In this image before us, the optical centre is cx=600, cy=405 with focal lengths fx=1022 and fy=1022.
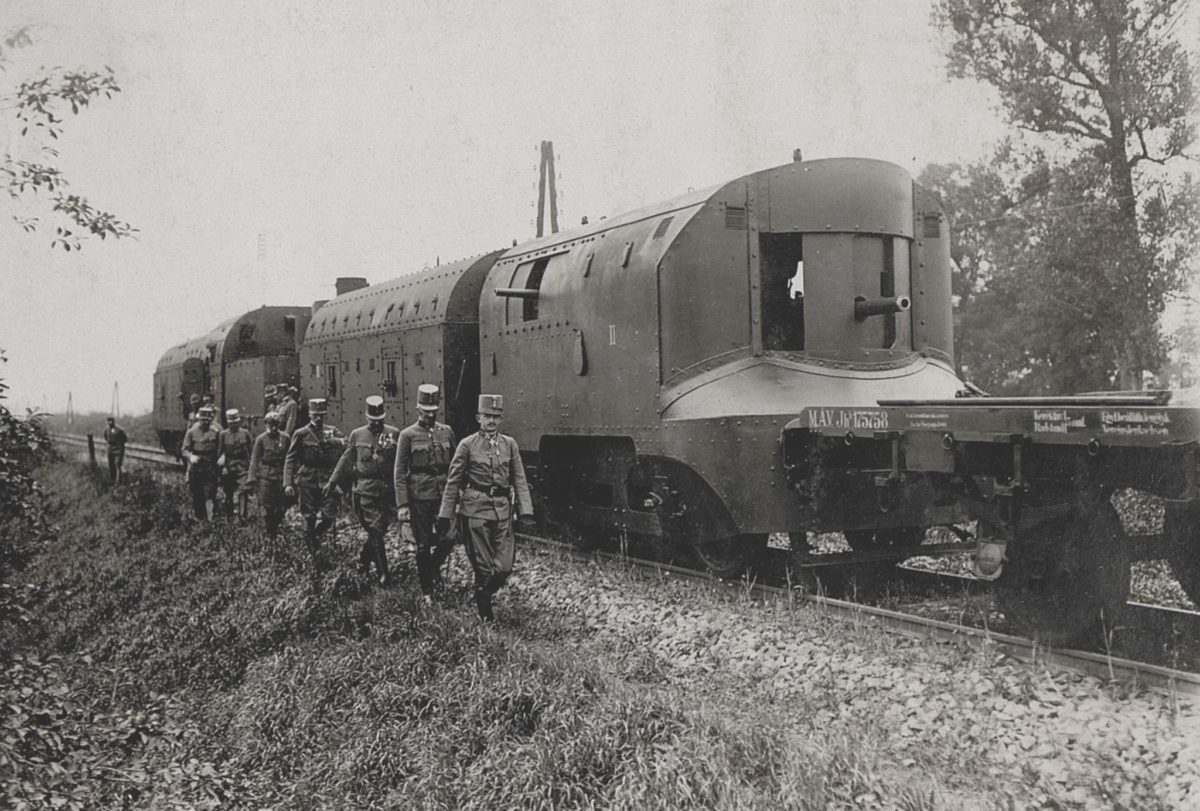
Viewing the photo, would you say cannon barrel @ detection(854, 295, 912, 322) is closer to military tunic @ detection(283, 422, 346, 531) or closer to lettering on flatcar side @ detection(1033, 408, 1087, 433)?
lettering on flatcar side @ detection(1033, 408, 1087, 433)

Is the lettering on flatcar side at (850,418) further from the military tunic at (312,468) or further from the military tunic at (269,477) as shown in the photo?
the military tunic at (269,477)

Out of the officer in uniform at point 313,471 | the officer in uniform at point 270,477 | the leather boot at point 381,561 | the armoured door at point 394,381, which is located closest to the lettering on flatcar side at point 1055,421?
the leather boot at point 381,561

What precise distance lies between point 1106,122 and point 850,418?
537 inches

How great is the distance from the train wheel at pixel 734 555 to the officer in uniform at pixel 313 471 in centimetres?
424

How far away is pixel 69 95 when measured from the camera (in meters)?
5.76

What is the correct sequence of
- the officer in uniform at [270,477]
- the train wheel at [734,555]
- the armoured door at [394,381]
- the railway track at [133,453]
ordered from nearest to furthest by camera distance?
the train wheel at [734,555] < the officer in uniform at [270,477] < the armoured door at [394,381] < the railway track at [133,453]

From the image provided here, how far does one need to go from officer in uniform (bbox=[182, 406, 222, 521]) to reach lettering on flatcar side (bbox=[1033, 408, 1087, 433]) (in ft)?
36.9

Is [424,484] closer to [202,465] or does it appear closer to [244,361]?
[202,465]

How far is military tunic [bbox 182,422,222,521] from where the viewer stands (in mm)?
13727

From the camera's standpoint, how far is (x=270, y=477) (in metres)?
11.9

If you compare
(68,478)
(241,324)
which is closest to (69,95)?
(241,324)


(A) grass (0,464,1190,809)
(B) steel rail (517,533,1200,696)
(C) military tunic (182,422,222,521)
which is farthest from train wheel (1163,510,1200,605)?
(C) military tunic (182,422,222,521)

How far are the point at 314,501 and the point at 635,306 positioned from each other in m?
4.35

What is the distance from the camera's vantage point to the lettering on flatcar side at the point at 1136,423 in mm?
4809
